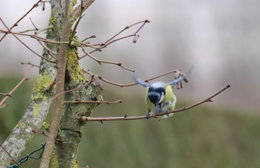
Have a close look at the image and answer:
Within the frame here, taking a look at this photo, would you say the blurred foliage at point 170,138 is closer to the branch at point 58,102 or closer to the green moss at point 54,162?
the green moss at point 54,162

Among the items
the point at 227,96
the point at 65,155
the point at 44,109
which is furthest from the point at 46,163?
the point at 227,96

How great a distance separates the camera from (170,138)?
6320 millimetres

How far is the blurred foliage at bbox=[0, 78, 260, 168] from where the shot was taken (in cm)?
577

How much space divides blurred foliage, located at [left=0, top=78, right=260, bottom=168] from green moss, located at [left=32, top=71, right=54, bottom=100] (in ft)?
10.1

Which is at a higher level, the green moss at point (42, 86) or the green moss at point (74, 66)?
the green moss at point (74, 66)

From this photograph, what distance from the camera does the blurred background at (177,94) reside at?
581cm

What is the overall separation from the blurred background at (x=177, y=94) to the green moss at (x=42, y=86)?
2303mm

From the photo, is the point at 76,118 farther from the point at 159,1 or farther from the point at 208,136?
the point at 159,1

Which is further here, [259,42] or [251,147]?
[259,42]

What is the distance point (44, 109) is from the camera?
7.04 feet

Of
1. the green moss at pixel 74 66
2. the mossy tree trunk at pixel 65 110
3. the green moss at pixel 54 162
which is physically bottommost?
the green moss at pixel 54 162

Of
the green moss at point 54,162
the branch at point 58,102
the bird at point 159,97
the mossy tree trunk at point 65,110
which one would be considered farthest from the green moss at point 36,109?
the bird at point 159,97

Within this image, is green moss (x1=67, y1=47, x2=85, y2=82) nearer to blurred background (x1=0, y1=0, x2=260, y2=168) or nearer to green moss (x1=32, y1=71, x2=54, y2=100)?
green moss (x1=32, y1=71, x2=54, y2=100)

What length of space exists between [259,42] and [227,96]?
12.0ft
